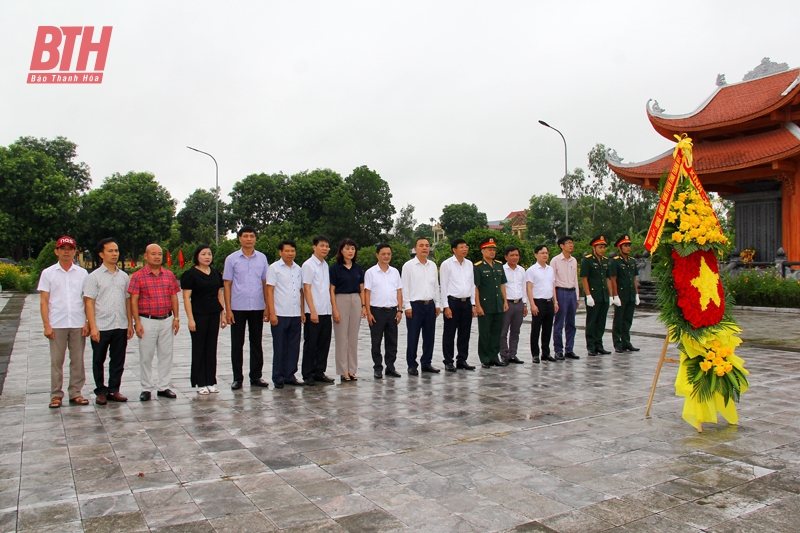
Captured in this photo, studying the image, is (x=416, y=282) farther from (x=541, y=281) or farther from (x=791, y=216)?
(x=791, y=216)

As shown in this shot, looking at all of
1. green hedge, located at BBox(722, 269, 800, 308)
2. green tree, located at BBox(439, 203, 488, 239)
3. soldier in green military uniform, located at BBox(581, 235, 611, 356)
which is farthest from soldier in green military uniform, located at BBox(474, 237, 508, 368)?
green tree, located at BBox(439, 203, 488, 239)

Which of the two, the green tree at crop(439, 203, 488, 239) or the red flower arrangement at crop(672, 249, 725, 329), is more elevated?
the green tree at crop(439, 203, 488, 239)

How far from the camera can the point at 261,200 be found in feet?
165

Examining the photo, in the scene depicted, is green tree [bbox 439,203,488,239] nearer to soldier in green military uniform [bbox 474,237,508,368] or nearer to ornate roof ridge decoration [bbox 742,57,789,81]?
ornate roof ridge decoration [bbox 742,57,789,81]

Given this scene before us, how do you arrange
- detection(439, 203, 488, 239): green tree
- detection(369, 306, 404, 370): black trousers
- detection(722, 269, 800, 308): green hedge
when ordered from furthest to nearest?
detection(439, 203, 488, 239): green tree
detection(722, 269, 800, 308): green hedge
detection(369, 306, 404, 370): black trousers

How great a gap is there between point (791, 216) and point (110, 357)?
18.5 meters

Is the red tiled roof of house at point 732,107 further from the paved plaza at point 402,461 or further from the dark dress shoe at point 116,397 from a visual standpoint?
the dark dress shoe at point 116,397

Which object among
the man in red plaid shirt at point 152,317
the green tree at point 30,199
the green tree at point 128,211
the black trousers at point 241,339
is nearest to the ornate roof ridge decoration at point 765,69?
the black trousers at point 241,339

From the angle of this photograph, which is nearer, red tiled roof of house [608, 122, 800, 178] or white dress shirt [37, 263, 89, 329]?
white dress shirt [37, 263, 89, 329]

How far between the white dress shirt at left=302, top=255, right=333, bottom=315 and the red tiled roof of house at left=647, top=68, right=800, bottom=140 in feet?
49.8

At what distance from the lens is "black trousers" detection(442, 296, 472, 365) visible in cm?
770

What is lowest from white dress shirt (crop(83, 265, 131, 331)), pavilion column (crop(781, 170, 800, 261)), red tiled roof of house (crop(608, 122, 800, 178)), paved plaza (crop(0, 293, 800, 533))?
paved plaza (crop(0, 293, 800, 533))

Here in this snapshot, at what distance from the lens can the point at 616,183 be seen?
40.0m

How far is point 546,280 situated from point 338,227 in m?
38.8
